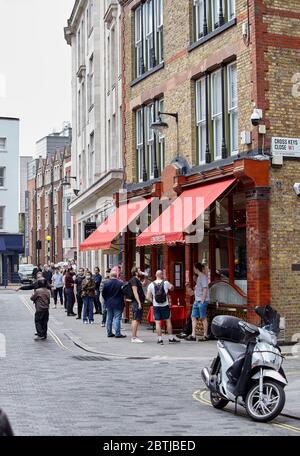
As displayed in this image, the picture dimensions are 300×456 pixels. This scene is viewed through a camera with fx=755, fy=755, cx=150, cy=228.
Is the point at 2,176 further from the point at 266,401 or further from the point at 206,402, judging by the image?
the point at 266,401

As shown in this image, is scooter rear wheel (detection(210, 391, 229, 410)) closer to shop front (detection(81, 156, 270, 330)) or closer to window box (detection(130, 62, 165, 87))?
shop front (detection(81, 156, 270, 330))

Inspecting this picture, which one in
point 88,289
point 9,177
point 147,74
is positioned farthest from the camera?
point 9,177

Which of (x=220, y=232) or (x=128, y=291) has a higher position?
(x=220, y=232)

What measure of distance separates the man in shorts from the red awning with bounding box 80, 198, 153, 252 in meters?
4.70

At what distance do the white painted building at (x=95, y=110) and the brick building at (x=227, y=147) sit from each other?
8651 millimetres

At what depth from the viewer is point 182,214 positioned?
1919 cm

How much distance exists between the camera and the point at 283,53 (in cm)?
1770

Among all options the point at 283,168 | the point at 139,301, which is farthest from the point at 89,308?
the point at 283,168

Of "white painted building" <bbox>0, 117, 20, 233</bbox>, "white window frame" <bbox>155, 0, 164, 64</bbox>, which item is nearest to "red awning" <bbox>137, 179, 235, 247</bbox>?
"white window frame" <bbox>155, 0, 164, 64</bbox>

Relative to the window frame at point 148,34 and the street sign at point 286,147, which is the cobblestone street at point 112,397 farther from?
the window frame at point 148,34

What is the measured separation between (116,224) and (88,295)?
8.06ft

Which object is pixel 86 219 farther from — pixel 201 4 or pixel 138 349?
pixel 138 349

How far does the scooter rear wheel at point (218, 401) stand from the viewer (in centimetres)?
993
